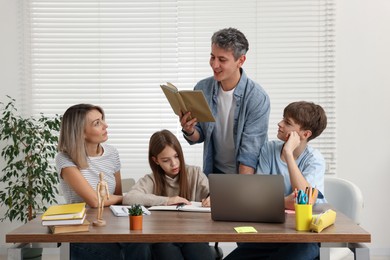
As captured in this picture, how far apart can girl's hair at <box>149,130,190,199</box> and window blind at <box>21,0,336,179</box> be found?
2.06 metres

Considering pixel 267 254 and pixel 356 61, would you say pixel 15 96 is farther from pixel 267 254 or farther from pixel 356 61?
pixel 267 254

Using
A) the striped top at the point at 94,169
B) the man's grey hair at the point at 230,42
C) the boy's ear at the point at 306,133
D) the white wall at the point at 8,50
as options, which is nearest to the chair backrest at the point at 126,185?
the striped top at the point at 94,169

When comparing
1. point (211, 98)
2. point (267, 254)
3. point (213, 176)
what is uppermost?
point (211, 98)

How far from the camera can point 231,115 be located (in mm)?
3451

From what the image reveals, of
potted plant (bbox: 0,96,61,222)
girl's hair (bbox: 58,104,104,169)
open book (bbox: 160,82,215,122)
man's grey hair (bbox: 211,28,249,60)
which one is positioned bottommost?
potted plant (bbox: 0,96,61,222)

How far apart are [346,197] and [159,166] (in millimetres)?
993

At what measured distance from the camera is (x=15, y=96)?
17.7 ft

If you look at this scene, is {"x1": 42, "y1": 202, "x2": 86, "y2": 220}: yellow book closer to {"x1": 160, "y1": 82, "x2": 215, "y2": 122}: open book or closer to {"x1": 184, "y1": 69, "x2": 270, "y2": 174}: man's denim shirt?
{"x1": 160, "y1": 82, "x2": 215, "y2": 122}: open book

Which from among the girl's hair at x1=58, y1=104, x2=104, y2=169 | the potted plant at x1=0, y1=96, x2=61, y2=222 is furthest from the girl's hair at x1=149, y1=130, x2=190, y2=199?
the potted plant at x1=0, y1=96, x2=61, y2=222

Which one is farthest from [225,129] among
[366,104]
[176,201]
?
[366,104]

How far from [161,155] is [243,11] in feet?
7.92

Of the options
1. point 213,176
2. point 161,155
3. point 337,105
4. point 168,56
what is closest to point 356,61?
point 337,105

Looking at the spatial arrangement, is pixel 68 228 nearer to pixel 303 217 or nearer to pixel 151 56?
pixel 303 217

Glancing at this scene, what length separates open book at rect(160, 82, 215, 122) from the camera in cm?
310
